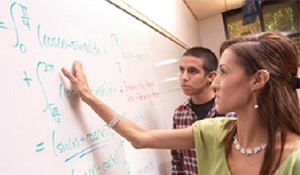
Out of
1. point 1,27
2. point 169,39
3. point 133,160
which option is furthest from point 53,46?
point 169,39

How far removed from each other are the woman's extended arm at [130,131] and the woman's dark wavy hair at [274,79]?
296mm

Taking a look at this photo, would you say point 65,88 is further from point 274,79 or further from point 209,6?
point 209,6

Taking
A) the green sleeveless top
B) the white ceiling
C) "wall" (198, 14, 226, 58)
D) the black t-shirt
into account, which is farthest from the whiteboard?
"wall" (198, 14, 226, 58)

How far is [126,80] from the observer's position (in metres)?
0.96

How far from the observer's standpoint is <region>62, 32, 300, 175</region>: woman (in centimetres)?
73

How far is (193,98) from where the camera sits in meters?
1.40

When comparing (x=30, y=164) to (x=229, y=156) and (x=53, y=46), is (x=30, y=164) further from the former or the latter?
(x=229, y=156)

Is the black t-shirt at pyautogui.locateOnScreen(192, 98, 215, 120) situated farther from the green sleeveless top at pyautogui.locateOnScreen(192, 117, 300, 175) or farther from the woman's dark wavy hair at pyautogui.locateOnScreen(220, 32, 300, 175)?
the woman's dark wavy hair at pyautogui.locateOnScreen(220, 32, 300, 175)

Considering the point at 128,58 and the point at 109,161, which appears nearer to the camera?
the point at 109,161

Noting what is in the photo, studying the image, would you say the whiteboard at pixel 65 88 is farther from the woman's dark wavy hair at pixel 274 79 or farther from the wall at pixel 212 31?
the wall at pixel 212 31

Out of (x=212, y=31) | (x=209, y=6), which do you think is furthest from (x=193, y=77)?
(x=212, y=31)

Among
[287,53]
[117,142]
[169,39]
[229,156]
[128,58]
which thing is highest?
[169,39]

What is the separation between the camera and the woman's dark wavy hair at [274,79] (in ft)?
2.44

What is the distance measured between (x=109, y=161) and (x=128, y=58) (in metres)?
0.45
